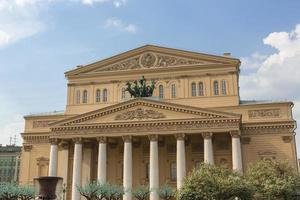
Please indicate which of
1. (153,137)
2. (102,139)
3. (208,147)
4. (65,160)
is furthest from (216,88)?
(65,160)

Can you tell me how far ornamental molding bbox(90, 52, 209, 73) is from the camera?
57.9 meters

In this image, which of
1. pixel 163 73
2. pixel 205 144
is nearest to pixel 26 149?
pixel 163 73

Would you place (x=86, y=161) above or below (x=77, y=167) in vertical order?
above

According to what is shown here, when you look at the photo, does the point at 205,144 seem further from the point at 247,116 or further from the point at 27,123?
the point at 27,123

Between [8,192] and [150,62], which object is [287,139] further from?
[8,192]

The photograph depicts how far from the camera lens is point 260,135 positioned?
5209 centimetres

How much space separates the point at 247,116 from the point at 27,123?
1115 inches

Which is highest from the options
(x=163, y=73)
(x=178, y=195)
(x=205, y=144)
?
(x=163, y=73)

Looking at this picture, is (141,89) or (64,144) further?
(64,144)

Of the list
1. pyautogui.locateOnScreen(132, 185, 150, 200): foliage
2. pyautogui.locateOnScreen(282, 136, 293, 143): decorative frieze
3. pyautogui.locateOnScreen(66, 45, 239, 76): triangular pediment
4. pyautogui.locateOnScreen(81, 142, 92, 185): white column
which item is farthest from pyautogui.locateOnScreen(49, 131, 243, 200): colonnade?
pyautogui.locateOnScreen(66, 45, 239, 76): triangular pediment

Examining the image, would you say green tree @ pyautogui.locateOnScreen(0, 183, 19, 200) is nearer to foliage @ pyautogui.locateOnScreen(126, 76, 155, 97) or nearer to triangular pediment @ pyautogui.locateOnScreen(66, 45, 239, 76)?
foliage @ pyautogui.locateOnScreen(126, 76, 155, 97)

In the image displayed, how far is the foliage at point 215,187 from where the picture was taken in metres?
35.8

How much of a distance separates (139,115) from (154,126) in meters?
2.16

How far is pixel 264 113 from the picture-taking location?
174 feet
